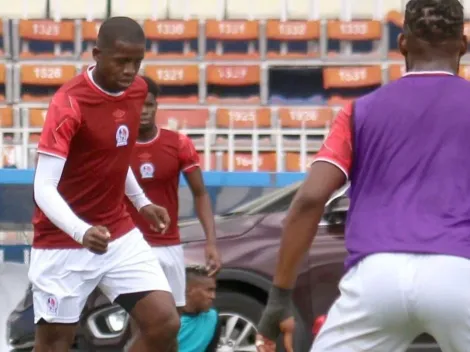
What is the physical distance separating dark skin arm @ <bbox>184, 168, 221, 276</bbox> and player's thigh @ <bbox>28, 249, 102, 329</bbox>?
1330 mm

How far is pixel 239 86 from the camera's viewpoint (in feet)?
57.5

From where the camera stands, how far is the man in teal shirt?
8.60m

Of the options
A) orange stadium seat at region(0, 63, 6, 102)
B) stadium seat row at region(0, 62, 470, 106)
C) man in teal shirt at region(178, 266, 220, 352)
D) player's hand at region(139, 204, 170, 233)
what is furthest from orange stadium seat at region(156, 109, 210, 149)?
player's hand at region(139, 204, 170, 233)

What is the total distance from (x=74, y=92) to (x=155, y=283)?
3.10 ft

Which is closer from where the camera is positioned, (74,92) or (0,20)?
(74,92)

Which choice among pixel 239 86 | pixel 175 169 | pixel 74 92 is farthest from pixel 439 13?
pixel 239 86

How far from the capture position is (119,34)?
7.11 m

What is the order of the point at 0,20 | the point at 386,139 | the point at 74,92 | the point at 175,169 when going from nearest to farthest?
1. the point at 386,139
2. the point at 74,92
3. the point at 175,169
4. the point at 0,20

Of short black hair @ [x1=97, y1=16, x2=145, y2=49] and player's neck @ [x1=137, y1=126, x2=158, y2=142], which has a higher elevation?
short black hair @ [x1=97, y1=16, x2=145, y2=49]

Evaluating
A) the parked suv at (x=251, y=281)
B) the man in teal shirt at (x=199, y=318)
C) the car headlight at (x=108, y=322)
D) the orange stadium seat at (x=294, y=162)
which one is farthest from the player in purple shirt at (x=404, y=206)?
the orange stadium seat at (x=294, y=162)

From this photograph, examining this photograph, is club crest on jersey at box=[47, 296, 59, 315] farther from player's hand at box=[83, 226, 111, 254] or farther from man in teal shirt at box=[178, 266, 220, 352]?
man in teal shirt at box=[178, 266, 220, 352]

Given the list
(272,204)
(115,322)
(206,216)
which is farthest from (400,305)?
(272,204)

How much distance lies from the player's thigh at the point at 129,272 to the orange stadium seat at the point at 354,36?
10.3 meters

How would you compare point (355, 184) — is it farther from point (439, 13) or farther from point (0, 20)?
point (0, 20)
